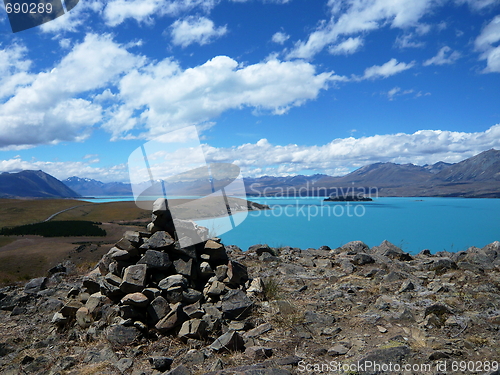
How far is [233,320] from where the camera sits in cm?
625

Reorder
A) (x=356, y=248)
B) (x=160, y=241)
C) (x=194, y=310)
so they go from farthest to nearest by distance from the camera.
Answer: (x=356, y=248) → (x=160, y=241) → (x=194, y=310)

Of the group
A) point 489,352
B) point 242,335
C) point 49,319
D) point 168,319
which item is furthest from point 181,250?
point 489,352

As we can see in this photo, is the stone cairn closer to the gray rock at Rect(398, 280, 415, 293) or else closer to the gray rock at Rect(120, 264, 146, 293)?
the gray rock at Rect(120, 264, 146, 293)

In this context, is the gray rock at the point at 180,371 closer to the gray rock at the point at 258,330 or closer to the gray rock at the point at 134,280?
the gray rock at the point at 258,330

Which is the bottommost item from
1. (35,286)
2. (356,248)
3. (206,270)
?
(356,248)

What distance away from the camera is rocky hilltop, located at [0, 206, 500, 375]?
4652 millimetres

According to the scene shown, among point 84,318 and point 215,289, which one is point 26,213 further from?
point 215,289

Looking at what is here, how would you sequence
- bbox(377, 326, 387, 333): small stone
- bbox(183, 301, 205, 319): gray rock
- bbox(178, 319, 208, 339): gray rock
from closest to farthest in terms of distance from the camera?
bbox(377, 326, 387, 333): small stone
bbox(178, 319, 208, 339): gray rock
bbox(183, 301, 205, 319): gray rock

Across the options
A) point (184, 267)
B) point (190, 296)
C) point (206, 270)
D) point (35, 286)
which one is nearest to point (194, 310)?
point (190, 296)

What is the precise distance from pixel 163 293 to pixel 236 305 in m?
1.57

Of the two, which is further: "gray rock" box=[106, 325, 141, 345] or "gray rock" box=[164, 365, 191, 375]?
"gray rock" box=[106, 325, 141, 345]

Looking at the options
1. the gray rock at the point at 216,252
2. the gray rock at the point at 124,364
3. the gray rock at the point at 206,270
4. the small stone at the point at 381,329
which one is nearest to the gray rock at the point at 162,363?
the gray rock at the point at 124,364

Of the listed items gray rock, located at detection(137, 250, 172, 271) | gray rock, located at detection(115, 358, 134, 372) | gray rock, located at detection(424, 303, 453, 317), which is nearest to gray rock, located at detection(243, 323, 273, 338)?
gray rock, located at detection(115, 358, 134, 372)

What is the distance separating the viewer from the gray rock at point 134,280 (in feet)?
21.4
